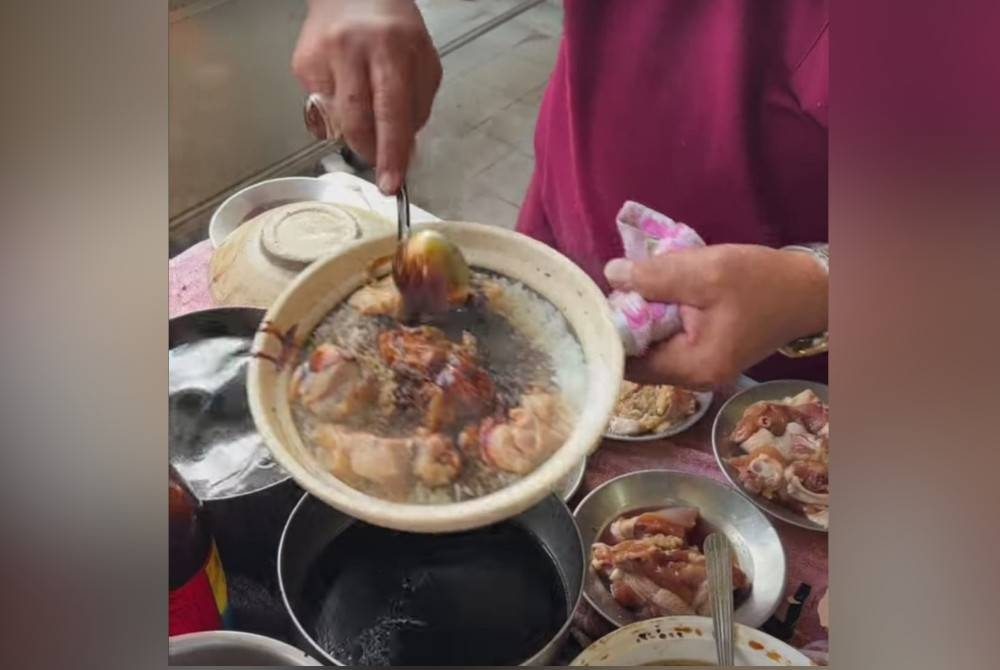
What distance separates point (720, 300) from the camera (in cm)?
133

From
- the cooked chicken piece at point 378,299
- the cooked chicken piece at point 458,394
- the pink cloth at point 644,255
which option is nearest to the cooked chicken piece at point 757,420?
the pink cloth at point 644,255

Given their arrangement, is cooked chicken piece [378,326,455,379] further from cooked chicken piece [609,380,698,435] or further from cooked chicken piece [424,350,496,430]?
cooked chicken piece [609,380,698,435]

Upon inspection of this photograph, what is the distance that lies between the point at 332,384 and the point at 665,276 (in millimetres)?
350

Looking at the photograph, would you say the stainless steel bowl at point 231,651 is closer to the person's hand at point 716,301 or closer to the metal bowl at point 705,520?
the metal bowl at point 705,520

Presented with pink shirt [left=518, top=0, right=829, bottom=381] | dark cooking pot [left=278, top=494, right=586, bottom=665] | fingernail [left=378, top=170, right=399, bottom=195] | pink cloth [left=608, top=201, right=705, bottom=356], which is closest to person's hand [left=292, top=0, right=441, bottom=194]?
fingernail [left=378, top=170, right=399, bottom=195]

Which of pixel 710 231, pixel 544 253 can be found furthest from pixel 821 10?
pixel 544 253

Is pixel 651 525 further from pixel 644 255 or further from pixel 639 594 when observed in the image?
pixel 644 255

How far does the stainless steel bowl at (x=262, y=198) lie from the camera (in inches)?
52.8

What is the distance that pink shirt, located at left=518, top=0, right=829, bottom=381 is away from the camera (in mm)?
1332

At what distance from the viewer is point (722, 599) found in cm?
131
